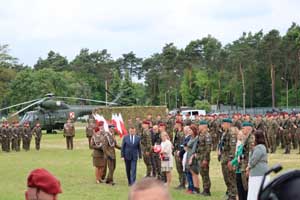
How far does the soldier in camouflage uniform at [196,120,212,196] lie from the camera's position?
14023 millimetres

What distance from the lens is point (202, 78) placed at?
87.6m

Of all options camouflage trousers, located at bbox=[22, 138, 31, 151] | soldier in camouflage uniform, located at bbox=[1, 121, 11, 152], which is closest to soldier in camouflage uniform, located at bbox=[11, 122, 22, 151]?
soldier in camouflage uniform, located at bbox=[1, 121, 11, 152]

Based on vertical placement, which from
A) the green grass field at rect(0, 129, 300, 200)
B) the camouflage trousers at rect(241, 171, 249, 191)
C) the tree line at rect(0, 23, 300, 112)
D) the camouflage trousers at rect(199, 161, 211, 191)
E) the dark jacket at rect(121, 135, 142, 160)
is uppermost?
the tree line at rect(0, 23, 300, 112)

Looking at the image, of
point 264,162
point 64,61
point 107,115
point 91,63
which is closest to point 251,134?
point 264,162

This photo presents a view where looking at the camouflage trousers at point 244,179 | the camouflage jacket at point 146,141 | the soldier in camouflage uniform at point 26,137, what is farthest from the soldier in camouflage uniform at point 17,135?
the camouflage trousers at point 244,179

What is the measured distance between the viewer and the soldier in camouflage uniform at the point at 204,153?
14023 mm

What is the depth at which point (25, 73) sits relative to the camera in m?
87.8

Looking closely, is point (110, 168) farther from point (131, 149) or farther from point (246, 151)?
point (246, 151)

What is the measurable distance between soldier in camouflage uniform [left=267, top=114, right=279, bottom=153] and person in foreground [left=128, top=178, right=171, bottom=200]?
24.9 m

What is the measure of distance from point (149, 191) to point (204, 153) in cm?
1193

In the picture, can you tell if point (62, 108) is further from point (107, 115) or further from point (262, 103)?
point (262, 103)

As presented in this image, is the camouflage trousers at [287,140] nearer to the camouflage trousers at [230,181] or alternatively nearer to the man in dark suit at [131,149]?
the man in dark suit at [131,149]

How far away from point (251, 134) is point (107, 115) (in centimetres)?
3174

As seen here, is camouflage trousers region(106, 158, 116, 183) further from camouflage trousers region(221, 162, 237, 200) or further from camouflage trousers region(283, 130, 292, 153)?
camouflage trousers region(283, 130, 292, 153)
